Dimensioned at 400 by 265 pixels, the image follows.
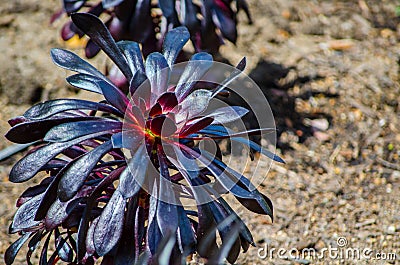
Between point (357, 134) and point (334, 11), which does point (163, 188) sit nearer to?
point (357, 134)

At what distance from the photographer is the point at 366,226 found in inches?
96.4

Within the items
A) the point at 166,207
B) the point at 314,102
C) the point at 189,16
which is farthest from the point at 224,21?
the point at 166,207

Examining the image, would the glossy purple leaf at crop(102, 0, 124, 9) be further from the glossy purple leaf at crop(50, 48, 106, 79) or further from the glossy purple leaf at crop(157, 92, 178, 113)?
the glossy purple leaf at crop(157, 92, 178, 113)

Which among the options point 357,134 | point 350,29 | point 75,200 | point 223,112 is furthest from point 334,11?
point 75,200

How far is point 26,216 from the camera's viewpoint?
1.62 m

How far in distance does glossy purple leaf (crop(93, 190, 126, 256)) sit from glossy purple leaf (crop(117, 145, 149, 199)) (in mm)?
104

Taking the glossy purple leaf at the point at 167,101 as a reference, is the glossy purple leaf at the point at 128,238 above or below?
below

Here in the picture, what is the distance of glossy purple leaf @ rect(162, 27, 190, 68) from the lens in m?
1.67

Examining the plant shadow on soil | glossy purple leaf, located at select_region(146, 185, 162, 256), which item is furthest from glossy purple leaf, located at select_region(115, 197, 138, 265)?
the plant shadow on soil

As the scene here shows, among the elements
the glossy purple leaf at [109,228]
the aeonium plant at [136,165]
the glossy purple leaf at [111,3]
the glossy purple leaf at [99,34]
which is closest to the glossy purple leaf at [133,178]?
the aeonium plant at [136,165]

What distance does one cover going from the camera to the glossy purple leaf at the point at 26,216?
1.60m

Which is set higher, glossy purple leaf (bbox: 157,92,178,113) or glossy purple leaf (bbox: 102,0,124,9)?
glossy purple leaf (bbox: 157,92,178,113)

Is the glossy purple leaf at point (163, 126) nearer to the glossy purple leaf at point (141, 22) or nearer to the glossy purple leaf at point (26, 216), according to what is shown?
the glossy purple leaf at point (26, 216)

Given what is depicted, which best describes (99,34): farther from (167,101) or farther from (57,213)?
(57,213)
